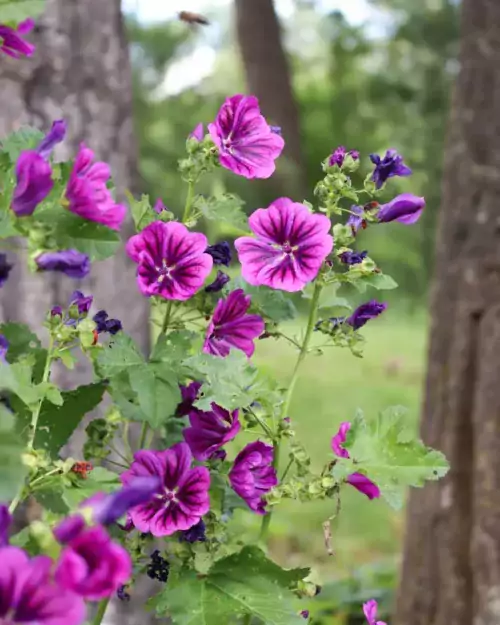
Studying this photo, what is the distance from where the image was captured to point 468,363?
2.54 meters

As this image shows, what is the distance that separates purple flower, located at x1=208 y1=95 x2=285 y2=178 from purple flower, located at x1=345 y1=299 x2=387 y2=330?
17 centimetres

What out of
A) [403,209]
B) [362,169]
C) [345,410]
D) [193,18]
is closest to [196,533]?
[403,209]

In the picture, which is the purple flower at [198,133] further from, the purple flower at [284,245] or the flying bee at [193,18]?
the flying bee at [193,18]

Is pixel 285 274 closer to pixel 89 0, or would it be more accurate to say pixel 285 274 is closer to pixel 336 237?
pixel 336 237

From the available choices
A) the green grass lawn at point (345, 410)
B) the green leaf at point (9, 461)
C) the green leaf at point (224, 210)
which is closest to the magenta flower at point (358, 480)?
the green leaf at point (224, 210)

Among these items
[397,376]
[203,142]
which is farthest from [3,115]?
[397,376]

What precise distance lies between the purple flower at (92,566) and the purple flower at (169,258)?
0.36m

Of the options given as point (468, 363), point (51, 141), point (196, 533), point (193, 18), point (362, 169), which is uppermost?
point (362, 169)

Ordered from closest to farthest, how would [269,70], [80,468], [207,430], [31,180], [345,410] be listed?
[31,180] < [80,468] < [207,430] < [345,410] < [269,70]

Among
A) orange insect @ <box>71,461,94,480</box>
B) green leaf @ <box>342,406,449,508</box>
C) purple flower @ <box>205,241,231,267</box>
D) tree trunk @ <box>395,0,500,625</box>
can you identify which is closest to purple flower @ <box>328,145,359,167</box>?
purple flower @ <box>205,241,231,267</box>

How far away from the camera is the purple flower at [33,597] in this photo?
1.65ft

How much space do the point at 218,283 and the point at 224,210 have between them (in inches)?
3.0

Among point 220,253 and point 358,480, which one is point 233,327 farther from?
point 358,480

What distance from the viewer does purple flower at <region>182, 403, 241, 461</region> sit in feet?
2.83
